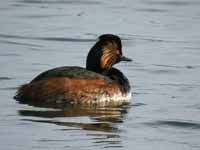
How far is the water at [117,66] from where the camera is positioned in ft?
→ 42.2

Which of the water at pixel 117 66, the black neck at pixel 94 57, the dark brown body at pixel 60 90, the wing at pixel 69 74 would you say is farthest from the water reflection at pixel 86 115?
the black neck at pixel 94 57

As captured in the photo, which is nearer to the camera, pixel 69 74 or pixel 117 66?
pixel 69 74

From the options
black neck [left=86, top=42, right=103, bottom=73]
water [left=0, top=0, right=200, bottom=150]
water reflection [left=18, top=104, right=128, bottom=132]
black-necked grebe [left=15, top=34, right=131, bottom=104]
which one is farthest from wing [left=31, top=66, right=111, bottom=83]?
black neck [left=86, top=42, right=103, bottom=73]

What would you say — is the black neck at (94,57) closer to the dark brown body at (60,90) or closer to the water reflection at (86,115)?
the dark brown body at (60,90)

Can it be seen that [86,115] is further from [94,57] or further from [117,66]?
[117,66]

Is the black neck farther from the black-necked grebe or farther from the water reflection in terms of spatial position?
the water reflection

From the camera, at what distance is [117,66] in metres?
19.1

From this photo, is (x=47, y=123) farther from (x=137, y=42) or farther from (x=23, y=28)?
(x=23, y=28)

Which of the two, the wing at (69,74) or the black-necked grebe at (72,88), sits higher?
the wing at (69,74)

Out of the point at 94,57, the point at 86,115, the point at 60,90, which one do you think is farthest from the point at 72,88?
the point at 94,57

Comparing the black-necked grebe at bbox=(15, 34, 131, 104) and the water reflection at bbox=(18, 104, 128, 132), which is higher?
the black-necked grebe at bbox=(15, 34, 131, 104)

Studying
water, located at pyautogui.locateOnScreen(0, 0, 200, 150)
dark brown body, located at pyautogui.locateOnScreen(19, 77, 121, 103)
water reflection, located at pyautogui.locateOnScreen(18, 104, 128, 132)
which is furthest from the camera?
dark brown body, located at pyautogui.locateOnScreen(19, 77, 121, 103)

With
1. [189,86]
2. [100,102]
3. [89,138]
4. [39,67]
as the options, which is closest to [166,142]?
[89,138]

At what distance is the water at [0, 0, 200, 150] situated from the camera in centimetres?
1285
